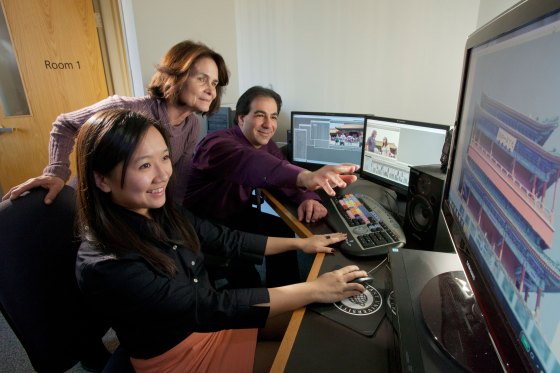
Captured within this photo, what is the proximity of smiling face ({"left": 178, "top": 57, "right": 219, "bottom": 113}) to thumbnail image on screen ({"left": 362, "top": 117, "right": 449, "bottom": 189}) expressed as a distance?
2.54 feet

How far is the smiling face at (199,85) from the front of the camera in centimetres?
144

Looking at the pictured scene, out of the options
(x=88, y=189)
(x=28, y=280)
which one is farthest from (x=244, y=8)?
(x=28, y=280)

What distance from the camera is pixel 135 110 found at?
3.88ft

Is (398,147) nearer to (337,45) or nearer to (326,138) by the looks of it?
(326,138)

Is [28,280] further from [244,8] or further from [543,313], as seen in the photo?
[244,8]

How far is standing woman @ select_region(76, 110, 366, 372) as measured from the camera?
0.79 m

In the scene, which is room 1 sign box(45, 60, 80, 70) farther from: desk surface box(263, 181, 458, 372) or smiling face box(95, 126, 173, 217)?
desk surface box(263, 181, 458, 372)

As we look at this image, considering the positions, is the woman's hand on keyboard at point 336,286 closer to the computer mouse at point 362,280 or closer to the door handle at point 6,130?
the computer mouse at point 362,280

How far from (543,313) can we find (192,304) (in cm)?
70

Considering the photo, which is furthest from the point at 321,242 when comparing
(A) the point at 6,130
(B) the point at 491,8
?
(A) the point at 6,130

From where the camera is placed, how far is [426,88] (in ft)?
6.39

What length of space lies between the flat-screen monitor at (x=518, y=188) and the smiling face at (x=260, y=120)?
1.07m

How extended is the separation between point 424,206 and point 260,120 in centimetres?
91

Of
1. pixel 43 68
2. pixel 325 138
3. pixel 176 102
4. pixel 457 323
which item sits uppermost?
pixel 43 68
